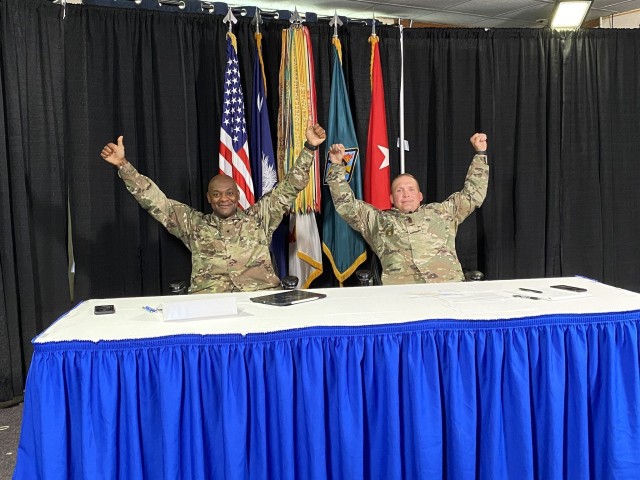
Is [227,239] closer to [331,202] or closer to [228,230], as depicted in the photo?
[228,230]

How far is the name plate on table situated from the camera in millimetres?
1980

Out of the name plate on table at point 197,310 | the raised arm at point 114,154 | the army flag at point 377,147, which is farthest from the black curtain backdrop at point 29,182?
the army flag at point 377,147

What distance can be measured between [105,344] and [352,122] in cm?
256

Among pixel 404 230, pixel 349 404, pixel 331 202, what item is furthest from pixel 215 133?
pixel 349 404

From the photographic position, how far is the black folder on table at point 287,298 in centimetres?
221

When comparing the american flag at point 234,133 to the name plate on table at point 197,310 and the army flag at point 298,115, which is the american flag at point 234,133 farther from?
the name plate on table at point 197,310

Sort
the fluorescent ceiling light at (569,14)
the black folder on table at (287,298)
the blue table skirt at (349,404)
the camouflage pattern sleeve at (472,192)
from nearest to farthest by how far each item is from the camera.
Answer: the blue table skirt at (349,404)
the black folder on table at (287,298)
the camouflage pattern sleeve at (472,192)
the fluorescent ceiling light at (569,14)

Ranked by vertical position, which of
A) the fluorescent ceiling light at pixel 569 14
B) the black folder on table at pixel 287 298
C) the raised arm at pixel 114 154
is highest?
the fluorescent ceiling light at pixel 569 14

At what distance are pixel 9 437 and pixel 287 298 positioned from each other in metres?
1.69

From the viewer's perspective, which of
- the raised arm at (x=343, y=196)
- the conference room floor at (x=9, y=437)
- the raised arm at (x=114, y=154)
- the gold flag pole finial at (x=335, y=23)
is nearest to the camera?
the conference room floor at (x=9, y=437)

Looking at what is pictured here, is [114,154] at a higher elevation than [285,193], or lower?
higher

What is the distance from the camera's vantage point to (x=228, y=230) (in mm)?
3336

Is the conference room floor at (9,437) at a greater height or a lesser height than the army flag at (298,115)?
lesser

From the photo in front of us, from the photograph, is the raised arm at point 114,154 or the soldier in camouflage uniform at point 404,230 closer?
the raised arm at point 114,154
